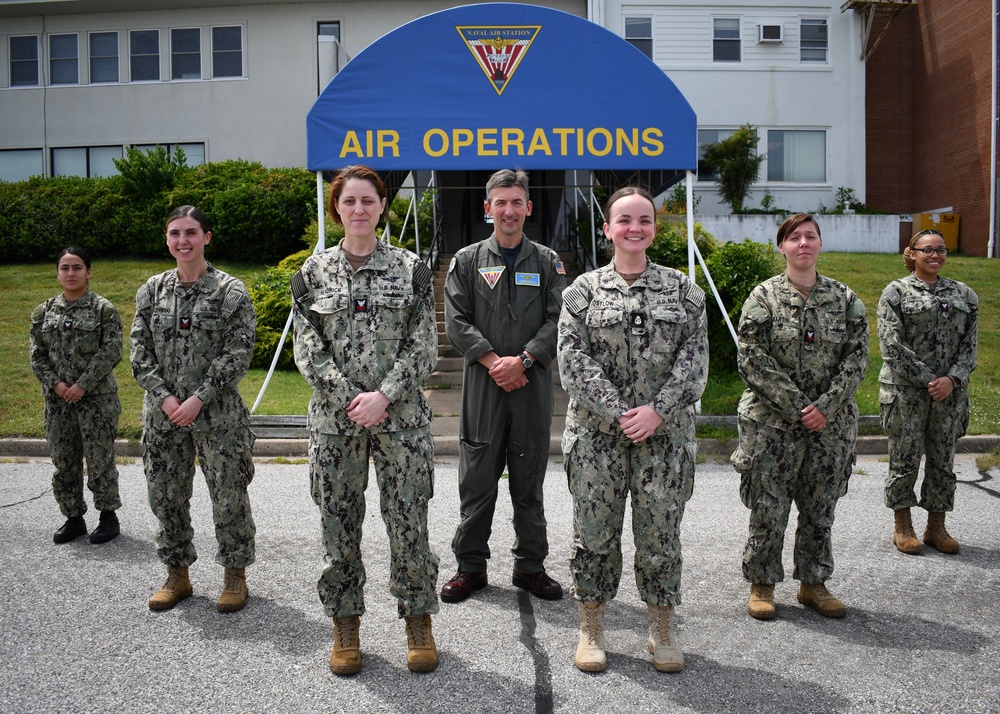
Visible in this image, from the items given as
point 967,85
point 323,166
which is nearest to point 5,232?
point 323,166

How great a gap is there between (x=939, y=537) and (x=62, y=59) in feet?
80.0

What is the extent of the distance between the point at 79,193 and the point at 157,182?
1.91 metres

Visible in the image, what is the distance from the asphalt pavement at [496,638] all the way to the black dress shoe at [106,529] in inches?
2.7

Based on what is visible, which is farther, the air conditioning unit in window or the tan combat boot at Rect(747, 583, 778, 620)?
the air conditioning unit in window

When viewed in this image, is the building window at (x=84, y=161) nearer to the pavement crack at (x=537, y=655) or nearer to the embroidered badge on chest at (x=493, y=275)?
the embroidered badge on chest at (x=493, y=275)

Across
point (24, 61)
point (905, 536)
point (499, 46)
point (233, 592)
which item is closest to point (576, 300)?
point (233, 592)

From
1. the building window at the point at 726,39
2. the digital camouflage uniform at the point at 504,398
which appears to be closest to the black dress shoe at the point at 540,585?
the digital camouflage uniform at the point at 504,398

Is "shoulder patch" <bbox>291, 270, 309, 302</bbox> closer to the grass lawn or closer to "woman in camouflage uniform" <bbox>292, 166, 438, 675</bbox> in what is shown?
"woman in camouflage uniform" <bbox>292, 166, 438, 675</bbox>

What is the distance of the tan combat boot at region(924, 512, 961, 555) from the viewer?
5457mm

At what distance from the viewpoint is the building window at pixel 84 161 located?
73.2 ft

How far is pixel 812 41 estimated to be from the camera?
872 inches

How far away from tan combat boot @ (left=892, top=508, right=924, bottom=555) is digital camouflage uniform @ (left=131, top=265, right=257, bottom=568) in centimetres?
421

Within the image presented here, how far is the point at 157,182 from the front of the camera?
18766 mm

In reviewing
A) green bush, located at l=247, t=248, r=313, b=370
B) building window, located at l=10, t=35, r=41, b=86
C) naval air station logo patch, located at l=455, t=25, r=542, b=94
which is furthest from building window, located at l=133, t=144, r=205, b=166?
naval air station logo patch, located at l=455, t=25, r=542, b=94
